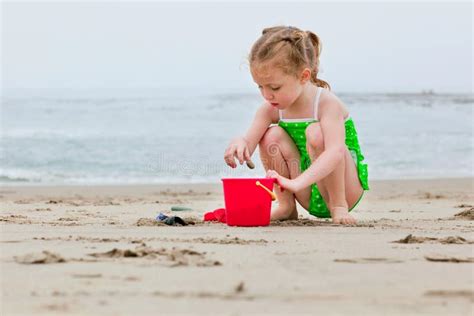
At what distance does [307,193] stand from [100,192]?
3.39 meters

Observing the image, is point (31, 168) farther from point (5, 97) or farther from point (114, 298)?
point (5, 97)

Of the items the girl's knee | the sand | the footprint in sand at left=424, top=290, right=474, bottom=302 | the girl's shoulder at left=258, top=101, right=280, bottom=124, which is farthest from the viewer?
the girl's shoulder at left=258, top=101, right=280, bottom=124

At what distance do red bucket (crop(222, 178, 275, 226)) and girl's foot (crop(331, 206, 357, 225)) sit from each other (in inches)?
15.4

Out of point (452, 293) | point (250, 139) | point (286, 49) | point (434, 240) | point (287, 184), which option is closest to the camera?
point (452, 293)

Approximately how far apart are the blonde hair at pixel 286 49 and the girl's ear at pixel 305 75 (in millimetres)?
25

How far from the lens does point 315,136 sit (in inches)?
156

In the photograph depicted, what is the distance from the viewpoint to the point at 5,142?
11875 mm

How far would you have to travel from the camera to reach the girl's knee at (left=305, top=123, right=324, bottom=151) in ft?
13.0

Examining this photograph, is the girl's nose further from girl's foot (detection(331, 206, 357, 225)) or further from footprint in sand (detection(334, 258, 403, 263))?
footprint in sand (detection(334, 258, 403, 263))

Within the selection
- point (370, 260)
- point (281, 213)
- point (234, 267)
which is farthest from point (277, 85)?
point (234, 267)

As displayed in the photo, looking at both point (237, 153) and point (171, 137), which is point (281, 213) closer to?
point (237, 153)

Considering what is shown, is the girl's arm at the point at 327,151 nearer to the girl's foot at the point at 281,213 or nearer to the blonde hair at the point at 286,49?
the blonde hair at the point at 286,49

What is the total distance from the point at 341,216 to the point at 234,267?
1512mm

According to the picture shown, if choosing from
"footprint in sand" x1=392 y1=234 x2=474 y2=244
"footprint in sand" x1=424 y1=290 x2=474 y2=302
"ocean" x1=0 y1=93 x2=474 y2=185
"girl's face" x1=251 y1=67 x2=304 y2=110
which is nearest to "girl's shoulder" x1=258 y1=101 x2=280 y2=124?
"girl's face" x1=251 y1=67 x2=304 y2=110
